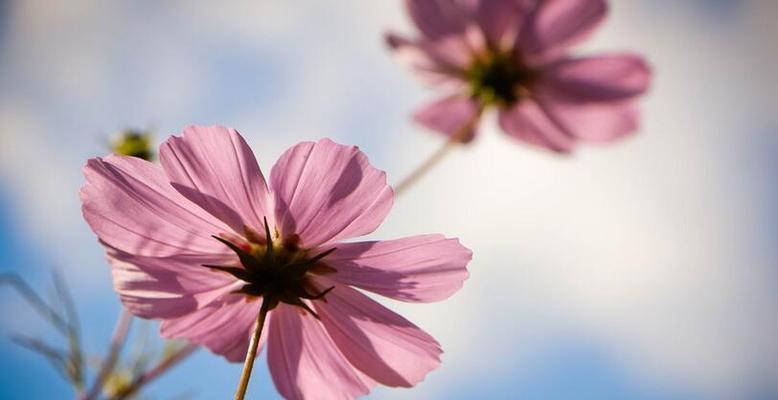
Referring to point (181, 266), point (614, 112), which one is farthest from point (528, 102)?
point (181, 266)

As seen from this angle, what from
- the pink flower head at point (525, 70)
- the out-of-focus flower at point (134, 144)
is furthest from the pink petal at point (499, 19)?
the out-of-focus flower at point (134, 144)

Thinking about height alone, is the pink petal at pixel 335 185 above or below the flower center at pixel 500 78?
below

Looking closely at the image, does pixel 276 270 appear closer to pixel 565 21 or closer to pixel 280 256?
pixel 280 256

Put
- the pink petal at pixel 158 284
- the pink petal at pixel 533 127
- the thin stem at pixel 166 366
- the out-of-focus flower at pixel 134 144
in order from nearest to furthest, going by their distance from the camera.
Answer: the pink petal at pixel 158 284 < the thin stem at pixel 166 366 < the out-of-focus flower at pixel 134 144 < the pink petal at pixel 533 127

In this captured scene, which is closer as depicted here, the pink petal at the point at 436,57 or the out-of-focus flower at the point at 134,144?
the out-of-focus flower at the point at 134,144

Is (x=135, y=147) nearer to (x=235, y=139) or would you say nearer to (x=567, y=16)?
(x=235, y=139)

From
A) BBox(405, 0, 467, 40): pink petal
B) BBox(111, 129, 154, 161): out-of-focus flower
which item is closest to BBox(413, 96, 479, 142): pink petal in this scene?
BBox(405, 0, 467, 40): pink petal

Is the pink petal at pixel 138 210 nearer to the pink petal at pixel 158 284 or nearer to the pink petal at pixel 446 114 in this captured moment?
the pink petal at pixel 158 284

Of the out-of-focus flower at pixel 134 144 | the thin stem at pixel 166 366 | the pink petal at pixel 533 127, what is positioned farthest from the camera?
the pink petal at pixel 533 127
